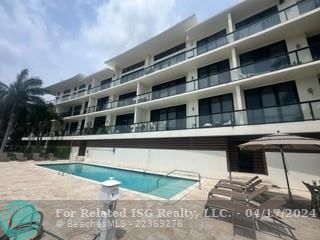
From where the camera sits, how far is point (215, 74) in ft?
42.1

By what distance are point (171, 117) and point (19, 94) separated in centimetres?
2138

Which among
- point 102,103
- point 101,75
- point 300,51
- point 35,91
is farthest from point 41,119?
point 300,51

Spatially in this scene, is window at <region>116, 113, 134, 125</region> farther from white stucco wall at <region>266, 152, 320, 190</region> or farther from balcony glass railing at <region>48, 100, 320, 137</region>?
white stucco wall at <region>266, 152, 320, 190</region>

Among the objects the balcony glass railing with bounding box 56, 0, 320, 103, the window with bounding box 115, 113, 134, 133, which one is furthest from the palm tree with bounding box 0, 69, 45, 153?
the balcony glass railing with bounding box 56, 0, 320, 103

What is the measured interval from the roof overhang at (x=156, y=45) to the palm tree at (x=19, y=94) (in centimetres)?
1105

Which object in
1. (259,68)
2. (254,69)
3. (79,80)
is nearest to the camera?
(259,68)

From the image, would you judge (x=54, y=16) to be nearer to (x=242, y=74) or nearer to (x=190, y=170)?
(x=242, y=74)

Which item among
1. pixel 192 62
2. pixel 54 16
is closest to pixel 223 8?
pixel 192 62

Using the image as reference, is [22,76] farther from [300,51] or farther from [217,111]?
[300,51]

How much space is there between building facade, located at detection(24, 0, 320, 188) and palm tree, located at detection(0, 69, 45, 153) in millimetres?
9049

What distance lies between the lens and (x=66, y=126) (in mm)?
27641

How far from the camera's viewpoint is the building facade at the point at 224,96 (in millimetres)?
9414

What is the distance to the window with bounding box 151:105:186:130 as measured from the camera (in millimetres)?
13391

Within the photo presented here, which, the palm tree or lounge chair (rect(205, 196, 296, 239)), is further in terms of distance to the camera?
the palm tree
